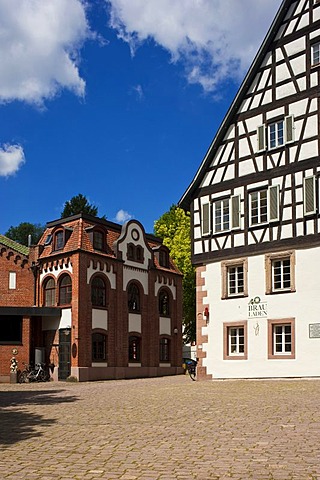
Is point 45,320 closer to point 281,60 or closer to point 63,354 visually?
point 63,354

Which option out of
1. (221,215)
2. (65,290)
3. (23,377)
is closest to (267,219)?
(221,215)

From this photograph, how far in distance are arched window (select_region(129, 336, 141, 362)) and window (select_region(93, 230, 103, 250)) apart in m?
7.02

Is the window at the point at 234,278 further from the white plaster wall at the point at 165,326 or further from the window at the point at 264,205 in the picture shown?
the white plaster wall at the point at 165,326

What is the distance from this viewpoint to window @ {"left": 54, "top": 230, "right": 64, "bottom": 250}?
1678 inches

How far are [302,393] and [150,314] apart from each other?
87.0 feet

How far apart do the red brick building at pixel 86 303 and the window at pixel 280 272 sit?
46.5 feet

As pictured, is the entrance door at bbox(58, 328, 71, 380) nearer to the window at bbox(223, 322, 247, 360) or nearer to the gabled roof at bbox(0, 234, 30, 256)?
the gabled roof at bbox(0, 234, 30, 256)

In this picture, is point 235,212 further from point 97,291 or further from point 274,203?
point 97,291

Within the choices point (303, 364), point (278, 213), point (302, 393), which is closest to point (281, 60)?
point (278, 213)

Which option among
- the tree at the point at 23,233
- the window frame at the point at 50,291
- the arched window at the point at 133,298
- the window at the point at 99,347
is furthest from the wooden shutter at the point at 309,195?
the tree at the point at 23,233

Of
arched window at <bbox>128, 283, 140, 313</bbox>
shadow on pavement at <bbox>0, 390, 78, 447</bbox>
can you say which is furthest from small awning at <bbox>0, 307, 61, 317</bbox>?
shadow on pavement at <bbox>0, 390, 78, 447</bbox>

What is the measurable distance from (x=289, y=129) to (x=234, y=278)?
7.65 meters

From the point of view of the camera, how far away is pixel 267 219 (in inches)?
A: 1198

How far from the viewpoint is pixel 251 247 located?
31000 mm
